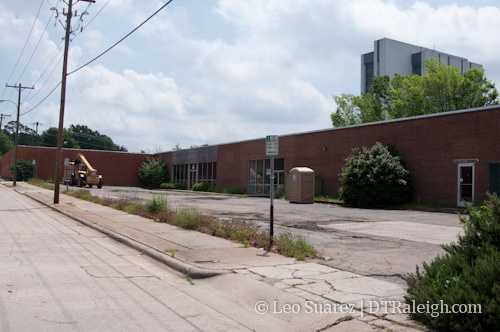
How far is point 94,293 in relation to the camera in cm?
624

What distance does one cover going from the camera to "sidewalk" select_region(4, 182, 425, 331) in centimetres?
528

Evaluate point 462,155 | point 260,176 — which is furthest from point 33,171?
point 462,155

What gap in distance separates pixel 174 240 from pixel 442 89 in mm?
44580

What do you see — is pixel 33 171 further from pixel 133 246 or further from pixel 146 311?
pixel 146 311

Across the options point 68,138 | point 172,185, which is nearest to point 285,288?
point 172,185

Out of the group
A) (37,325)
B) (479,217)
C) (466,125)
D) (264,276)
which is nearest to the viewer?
(37,325)

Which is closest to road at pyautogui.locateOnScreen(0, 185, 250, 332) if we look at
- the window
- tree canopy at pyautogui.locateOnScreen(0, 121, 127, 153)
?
the window

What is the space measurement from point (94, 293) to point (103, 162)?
193ft

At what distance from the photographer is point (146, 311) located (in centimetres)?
552

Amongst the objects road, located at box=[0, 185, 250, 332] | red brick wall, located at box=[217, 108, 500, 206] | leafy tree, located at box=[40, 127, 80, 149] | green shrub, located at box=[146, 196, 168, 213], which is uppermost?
leafy tree, located at box=[40, 127, 80, 149]

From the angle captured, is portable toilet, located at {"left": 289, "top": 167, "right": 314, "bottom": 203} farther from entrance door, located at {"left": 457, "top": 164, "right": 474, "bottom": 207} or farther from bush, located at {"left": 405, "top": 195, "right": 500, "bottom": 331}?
bush, located at {"left": 405, "top": 195, "right": 500, "bottom": 331}

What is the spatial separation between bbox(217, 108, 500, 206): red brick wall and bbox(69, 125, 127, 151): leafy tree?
11968cm

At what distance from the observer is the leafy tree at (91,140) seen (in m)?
139

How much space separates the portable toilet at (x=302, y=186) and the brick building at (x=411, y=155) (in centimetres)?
274
